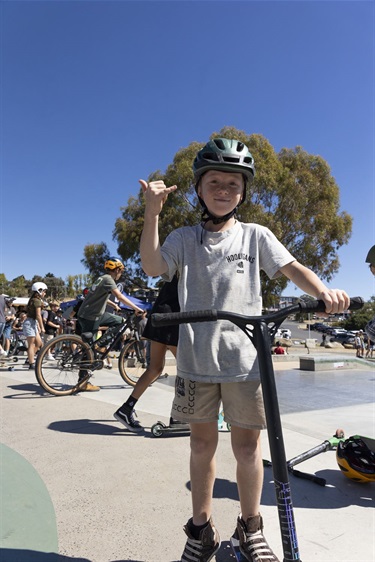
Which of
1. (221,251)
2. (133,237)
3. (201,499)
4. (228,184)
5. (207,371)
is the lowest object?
(201,499)

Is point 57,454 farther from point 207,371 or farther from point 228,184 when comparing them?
point 228,184

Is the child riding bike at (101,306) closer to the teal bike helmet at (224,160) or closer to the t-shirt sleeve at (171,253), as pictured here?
the t-shirt sleeve at (171,253)

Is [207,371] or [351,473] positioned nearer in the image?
[207,371]

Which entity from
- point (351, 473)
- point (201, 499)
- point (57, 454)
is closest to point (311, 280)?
point (201, 499)

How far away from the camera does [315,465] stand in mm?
3082

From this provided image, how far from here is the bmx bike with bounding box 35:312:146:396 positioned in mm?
5352

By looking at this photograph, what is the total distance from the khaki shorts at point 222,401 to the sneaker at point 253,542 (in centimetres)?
45

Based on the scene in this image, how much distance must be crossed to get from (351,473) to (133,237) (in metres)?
25.0

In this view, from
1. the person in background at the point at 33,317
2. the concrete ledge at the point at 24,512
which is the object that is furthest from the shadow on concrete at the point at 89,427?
the person in background at the point at 33,317

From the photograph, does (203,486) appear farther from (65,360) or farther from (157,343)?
(65,360)

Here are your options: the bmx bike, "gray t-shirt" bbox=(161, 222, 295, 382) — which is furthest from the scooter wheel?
the bmx bike

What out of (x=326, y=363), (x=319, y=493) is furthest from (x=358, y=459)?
(x=326, y=363)

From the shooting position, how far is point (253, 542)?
5.82 ft

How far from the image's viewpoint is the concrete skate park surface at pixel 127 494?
1.94 metres
